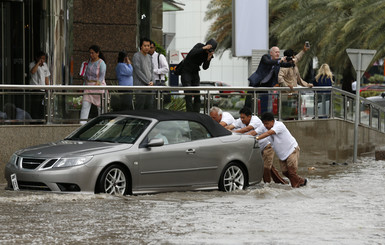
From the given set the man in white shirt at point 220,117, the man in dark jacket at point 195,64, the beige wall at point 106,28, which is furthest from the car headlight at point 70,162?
the beige wall at point 106,28

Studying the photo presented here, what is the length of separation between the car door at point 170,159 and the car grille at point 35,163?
4.22 ft

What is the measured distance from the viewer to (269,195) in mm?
14352

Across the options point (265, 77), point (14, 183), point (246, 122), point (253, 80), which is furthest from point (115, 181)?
point (265, 77)

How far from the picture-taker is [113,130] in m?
13.6

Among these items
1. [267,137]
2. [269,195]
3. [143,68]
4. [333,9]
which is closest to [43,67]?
[143,68]

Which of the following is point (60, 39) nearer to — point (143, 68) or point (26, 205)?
point (143, 68)

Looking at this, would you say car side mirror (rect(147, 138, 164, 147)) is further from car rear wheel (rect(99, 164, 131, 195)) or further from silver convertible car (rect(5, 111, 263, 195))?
car rear wheel (rect(99, 164, 131, 195))

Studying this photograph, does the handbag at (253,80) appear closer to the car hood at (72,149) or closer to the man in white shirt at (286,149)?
the man in white shirt at (286,149)

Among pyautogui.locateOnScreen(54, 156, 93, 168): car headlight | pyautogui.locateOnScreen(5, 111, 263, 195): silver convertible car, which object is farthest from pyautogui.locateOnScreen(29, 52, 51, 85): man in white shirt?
pyautogui.locateOnScreen(54, 156, 93, 168): car headlight

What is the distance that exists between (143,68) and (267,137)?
334 cm

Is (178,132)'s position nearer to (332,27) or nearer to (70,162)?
(70,162)

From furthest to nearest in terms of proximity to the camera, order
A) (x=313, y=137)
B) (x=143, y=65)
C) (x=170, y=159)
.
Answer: (x=313, y=137) < (x=143, y=65) < (x=170, y=159)

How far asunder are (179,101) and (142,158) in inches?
195

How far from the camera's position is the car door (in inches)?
522
